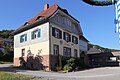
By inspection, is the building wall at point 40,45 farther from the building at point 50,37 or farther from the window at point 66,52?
the window at point 66,52

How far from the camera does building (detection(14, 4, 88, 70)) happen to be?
29.3 metres

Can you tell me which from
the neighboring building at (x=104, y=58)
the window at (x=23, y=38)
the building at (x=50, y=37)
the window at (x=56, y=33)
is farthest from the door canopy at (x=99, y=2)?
the neighboring building at (x=104, y=58)

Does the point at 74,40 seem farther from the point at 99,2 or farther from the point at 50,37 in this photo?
the point at 99,2

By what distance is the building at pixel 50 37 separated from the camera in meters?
29.3

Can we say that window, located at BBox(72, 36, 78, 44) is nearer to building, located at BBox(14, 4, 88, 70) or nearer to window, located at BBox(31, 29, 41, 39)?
building, located at BBox(14, 4, 88, 70)

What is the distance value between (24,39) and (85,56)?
1549 centimetres

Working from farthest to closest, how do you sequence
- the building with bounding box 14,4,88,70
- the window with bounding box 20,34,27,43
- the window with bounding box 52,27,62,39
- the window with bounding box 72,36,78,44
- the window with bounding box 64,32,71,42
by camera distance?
the window with bounding box 72,36,78,44, the window with bounding box 20,34,27,43, the window with bounding box 64,32,71,42, the window with bounding box 52,27,62,39, the building with bounding box 14,4,88,70

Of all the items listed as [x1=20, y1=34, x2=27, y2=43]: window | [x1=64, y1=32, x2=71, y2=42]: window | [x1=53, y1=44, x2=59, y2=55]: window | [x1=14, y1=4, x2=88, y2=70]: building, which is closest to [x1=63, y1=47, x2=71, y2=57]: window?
[x1=14, y1=4, x2=88, y2=70]: building

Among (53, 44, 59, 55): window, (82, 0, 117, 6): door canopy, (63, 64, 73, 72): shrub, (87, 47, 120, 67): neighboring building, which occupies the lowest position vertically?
(63, 64, 73, 72): shrub

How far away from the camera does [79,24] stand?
38.2 meters

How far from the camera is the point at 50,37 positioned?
29156 millimetres

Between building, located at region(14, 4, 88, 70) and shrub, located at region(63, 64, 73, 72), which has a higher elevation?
building, located at region(14, 4, 88, 70)

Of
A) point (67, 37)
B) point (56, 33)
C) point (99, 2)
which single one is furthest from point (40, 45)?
point (99, 2)

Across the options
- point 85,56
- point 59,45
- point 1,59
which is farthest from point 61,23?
point 1,59
